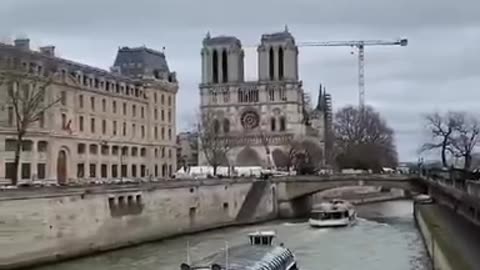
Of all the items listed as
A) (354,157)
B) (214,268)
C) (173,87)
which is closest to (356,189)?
(354,157)

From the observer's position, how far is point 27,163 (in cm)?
7944

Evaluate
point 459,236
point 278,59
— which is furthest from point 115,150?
point 278,59

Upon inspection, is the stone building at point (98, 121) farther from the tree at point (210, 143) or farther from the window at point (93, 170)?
the tree at point (210, 143)

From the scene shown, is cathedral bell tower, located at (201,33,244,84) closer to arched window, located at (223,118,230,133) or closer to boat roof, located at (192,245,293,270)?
arched window, located at (223,118,230,133)

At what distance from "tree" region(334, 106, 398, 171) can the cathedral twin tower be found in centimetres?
1497

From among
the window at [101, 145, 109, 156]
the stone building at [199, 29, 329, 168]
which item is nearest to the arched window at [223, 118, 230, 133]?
the stone building at [199, 29, 329, 168]

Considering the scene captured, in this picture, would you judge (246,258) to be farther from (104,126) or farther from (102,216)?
(104,126)

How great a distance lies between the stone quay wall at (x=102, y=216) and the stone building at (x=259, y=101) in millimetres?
78230

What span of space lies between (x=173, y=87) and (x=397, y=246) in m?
63.9

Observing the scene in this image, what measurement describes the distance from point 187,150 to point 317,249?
137m

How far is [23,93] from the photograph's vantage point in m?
70.9

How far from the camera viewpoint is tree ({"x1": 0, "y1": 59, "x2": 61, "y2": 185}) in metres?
61.3

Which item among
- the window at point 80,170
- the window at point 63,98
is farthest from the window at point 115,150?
the window at point 63,98

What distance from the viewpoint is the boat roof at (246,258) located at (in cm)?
2940
